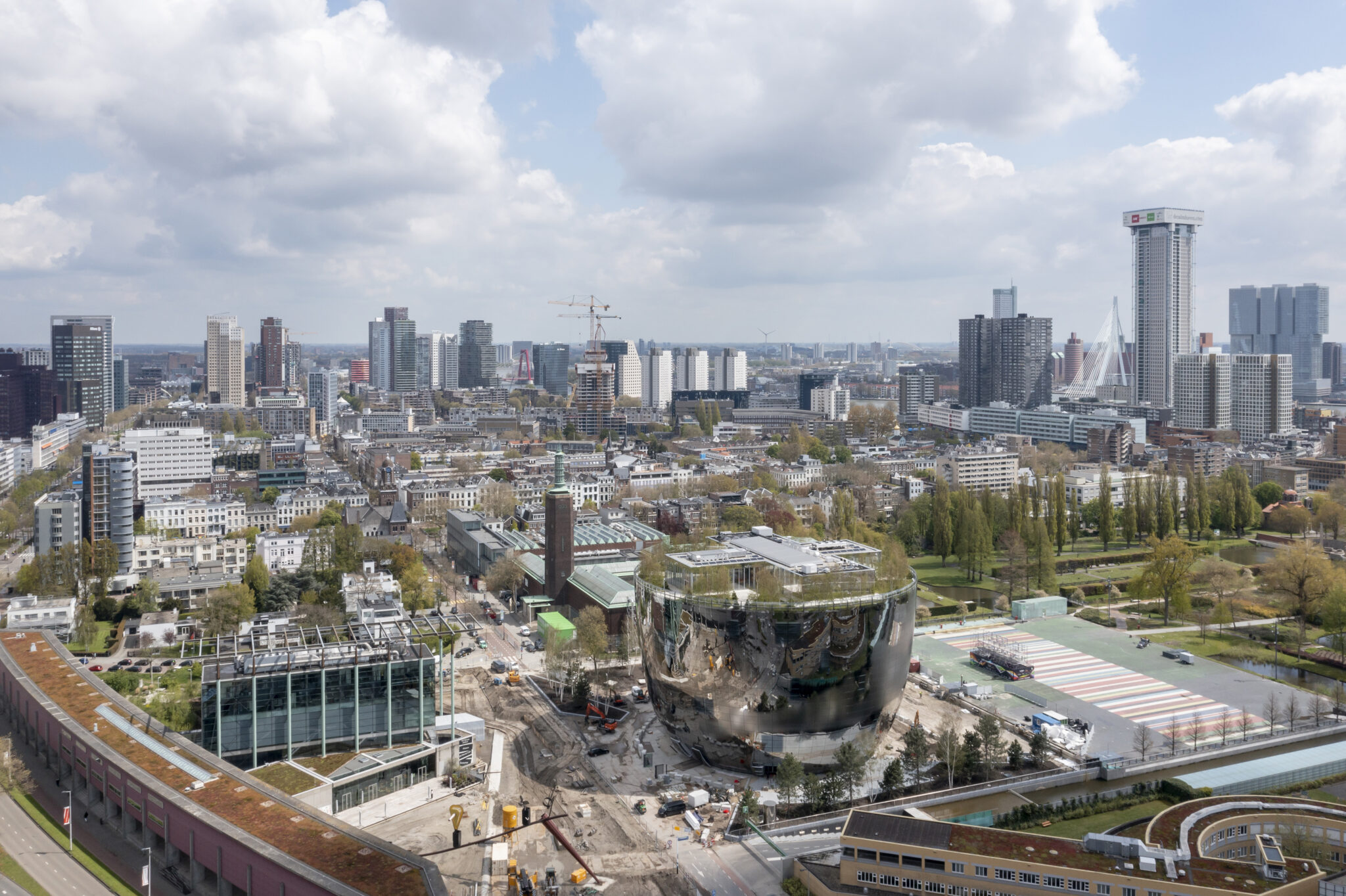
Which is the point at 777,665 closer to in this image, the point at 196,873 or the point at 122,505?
the point at 196,873

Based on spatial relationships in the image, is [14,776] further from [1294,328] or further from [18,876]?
[1294,328]

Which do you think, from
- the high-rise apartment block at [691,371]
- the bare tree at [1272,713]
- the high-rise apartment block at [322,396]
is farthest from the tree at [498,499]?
the high-rise apartment block at [691,371]

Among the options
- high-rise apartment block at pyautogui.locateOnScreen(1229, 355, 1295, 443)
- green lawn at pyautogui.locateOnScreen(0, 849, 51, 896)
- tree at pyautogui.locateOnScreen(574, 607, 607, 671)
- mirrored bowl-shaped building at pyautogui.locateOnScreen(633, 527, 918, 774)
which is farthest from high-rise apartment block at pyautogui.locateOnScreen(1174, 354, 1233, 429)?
green lawn at pyautogui.locateOnScreen(0, 849, 51, 896)

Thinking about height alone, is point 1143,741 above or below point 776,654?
below

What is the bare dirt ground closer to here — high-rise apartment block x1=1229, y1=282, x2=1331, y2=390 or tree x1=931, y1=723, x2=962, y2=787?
tree x1=931, y1=723, x2=962, y2=787

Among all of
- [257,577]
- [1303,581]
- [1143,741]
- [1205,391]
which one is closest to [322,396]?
[257,577]

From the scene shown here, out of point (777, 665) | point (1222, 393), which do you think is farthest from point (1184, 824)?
point (1222, 393)

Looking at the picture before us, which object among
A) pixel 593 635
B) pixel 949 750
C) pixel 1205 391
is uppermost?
pixel 1205 391
